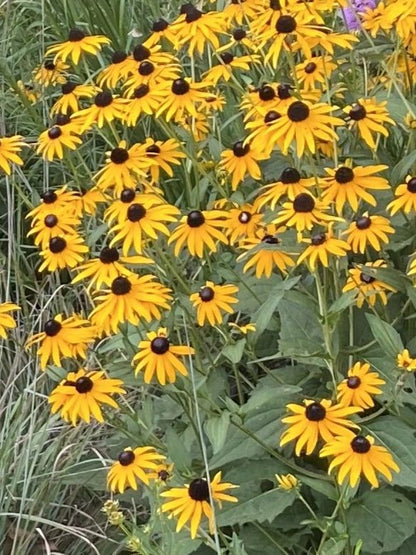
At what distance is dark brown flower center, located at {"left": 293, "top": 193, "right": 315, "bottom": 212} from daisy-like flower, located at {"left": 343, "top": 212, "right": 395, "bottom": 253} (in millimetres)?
109

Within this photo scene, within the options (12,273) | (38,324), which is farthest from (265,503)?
(12,273)

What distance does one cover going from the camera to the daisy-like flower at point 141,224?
5.08ft

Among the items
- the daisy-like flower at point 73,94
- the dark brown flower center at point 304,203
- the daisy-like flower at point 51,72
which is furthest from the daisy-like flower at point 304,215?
the daisy-like flower at point 51,72

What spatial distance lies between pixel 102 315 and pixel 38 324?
936 millimetres

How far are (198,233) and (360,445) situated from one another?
0.47 m

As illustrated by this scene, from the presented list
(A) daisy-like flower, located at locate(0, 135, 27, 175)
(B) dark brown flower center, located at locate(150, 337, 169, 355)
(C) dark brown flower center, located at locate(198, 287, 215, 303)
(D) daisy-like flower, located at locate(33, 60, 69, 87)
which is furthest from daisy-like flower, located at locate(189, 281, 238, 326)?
(D) daisy-like flower, located at locate(33, 60, 69, 87)

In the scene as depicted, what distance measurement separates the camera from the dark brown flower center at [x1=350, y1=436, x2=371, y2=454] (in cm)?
128

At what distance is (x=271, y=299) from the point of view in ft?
5.29

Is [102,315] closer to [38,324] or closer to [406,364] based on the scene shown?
[406,364]

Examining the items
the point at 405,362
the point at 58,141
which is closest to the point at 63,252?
the point at 58,141

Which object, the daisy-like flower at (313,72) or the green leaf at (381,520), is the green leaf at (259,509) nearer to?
the green leaf at (381,520)

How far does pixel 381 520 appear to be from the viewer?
160 centimetres

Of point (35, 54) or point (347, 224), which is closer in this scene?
point (347, 224)

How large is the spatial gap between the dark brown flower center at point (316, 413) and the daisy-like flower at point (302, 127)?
0.38 metres
